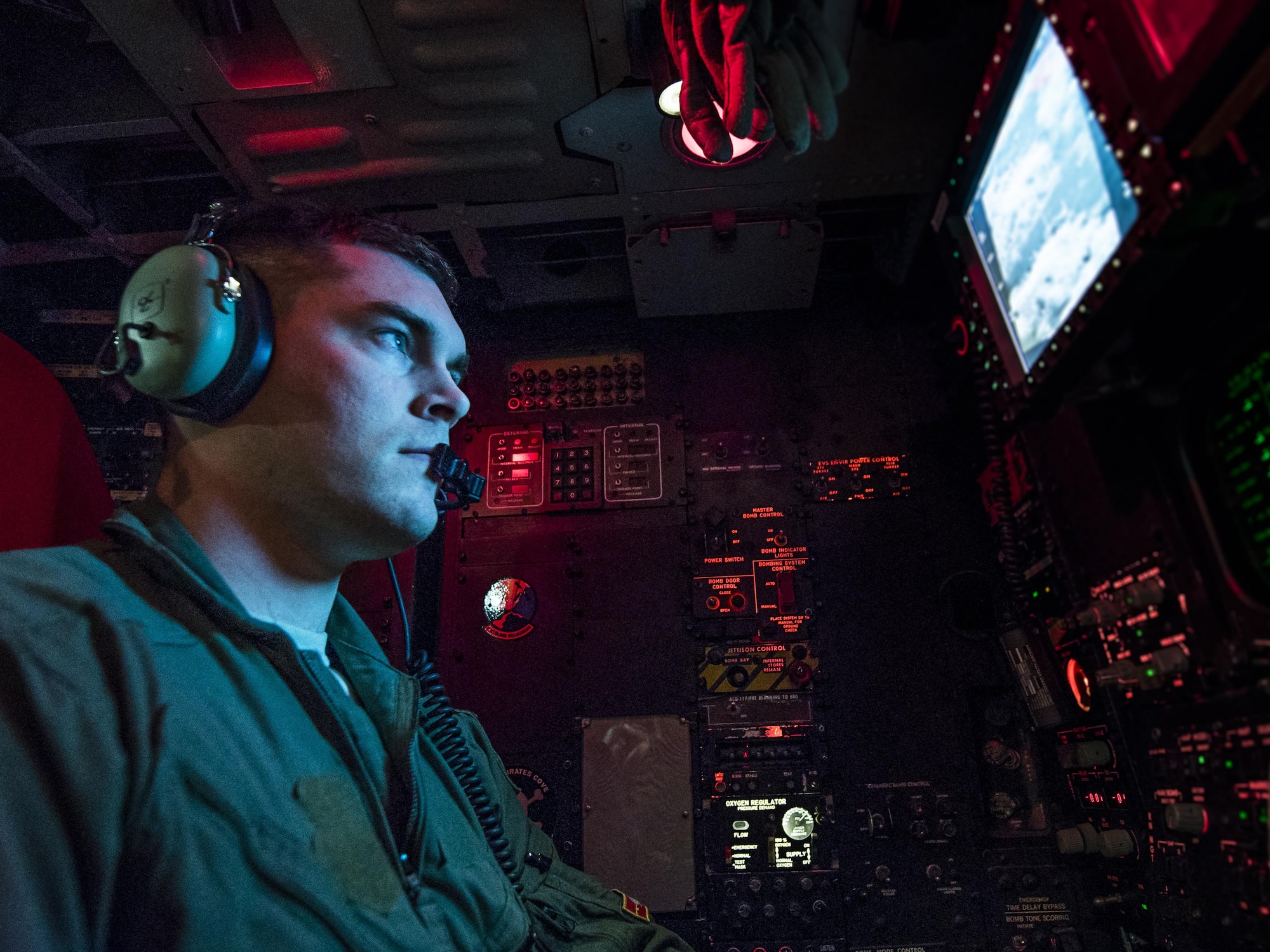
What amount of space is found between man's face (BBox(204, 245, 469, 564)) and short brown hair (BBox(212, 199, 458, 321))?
0.04m

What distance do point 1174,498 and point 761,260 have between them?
1.59 m

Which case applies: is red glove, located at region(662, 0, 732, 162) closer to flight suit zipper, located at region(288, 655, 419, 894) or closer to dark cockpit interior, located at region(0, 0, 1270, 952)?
dark cockpit interior, located at region(0, 0, 1270, 952)

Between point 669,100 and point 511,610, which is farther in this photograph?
point 511,610

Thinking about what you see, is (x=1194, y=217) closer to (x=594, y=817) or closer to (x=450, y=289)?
(x=450, y=289)

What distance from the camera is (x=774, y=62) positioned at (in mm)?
1507

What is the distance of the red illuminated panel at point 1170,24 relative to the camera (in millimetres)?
1061

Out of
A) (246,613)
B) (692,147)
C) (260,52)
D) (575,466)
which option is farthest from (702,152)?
(246,613)

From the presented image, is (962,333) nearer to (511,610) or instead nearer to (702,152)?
(702,152)

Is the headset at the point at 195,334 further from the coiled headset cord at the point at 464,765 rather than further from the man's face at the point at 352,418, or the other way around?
the coiled headset cord at the point at 464,765

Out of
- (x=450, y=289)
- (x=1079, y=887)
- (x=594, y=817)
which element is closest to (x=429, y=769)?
(x=594, y=817)

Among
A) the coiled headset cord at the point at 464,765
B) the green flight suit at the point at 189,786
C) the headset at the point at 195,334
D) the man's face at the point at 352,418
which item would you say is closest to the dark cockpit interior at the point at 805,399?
the headset at the point at 195,334

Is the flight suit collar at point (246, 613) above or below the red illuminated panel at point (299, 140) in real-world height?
below

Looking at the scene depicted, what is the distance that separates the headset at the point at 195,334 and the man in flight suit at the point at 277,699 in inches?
2.3

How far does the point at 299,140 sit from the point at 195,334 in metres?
1.12
